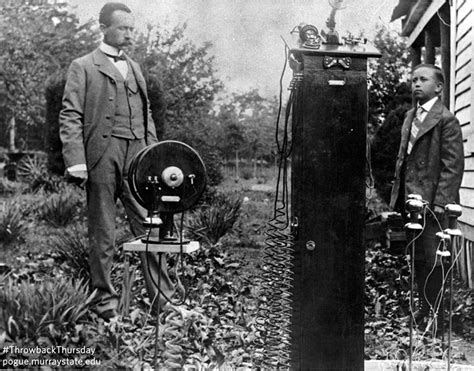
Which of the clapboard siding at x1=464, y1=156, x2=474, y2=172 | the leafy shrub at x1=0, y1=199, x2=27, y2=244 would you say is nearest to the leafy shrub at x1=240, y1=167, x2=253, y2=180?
the leafy shrub at x1=0, y1=199, x2=27, y2=244

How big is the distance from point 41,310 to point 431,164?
2.75 metres

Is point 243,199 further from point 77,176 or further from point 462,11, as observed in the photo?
point 77,176

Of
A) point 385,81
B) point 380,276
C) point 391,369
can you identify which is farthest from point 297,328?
point 385,81

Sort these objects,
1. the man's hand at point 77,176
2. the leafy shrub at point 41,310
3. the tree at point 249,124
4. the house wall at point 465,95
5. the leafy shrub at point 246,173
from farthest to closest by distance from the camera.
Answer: the leafy shrub at point 246,173
the tree at point 249,124
the house wall at point 465,95
the man's hand at point 77,176
the leafy shrub at point 41,310

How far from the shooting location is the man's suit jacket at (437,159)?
13.1 ft

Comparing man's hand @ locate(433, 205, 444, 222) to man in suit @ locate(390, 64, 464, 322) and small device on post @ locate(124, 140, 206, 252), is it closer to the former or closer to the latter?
man in suit @ locate(390, 64, 464, 322)

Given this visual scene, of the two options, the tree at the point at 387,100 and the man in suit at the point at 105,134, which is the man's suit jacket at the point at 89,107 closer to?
the man in suit at the point at 105,134

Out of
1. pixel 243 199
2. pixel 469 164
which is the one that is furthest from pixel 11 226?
pixel 469 164

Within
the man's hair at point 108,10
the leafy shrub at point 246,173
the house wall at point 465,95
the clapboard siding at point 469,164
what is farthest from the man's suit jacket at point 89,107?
the leafy shrub at point 246,173

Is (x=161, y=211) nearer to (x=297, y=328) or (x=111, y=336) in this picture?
(x=111, y=336)

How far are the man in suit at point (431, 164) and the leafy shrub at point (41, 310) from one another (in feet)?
7.77

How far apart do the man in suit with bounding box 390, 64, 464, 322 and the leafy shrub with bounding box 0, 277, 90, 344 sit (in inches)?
93.3

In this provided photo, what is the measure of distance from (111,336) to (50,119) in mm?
4362

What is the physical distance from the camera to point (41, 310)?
10.8ft
